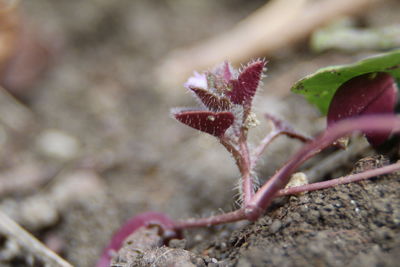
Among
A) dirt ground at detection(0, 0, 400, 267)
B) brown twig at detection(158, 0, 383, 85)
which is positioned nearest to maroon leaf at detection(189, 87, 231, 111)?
dirt ground at detection(0, 0, 400, 267)

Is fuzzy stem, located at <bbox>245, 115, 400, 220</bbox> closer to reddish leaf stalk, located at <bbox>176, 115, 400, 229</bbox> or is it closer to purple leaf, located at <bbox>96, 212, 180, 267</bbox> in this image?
reddish leaf stalk, located at <bbox>176, 115, 400, 229</bbox>

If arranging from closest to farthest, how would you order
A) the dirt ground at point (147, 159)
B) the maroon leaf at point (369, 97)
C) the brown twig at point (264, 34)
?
the dirt ground at point (147, 159)
the maroon leaf at point (369, 97)
the brown twig at point (264, 34)

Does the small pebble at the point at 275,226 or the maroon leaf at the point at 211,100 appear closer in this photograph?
the small pebble at the point at 275,226

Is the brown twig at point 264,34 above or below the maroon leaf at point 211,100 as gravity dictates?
above

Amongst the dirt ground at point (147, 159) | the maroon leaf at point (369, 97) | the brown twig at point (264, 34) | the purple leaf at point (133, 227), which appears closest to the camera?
the dirt ground at point (147, 159)

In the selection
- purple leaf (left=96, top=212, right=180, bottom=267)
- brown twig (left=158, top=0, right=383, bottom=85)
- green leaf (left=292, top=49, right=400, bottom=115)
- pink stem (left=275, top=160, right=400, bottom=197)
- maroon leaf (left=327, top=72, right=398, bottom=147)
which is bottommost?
pink stem (left=275, top=160, right=400, bottom=197)

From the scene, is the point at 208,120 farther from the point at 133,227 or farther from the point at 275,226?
the point at 133,227

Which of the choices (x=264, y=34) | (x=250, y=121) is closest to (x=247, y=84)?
(x=250, y=121)

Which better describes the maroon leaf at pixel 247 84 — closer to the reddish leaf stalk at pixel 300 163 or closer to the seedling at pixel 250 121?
the seedling at pixel 250 121

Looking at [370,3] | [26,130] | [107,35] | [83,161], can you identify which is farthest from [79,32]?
[370,3]

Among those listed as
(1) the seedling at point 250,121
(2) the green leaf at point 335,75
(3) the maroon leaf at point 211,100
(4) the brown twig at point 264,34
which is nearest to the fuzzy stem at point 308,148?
(1) the seedling at point 250,121
